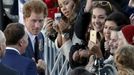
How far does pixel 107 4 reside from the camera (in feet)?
30.6

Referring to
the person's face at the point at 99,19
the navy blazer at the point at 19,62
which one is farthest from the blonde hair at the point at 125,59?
the person's face at the point at 99,19

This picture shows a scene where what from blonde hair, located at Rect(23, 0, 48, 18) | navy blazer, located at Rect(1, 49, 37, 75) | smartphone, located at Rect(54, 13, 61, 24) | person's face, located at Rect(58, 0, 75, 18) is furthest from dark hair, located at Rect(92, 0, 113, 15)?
navy blazer, located at Rect(1, 49, 37, 75)

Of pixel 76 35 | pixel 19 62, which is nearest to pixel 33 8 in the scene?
pixel 76 35

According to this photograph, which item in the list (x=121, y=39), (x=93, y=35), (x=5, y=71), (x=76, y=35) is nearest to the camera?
(x=5, y=71)

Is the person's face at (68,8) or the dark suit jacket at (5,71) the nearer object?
the dark suit jacket at (5,71)

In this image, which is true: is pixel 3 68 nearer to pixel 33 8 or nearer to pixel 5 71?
pixel 5 71

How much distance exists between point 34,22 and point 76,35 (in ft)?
2.27

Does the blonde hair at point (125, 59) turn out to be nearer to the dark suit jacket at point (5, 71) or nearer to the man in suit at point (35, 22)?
the dark suit jacket at point (5, 71)

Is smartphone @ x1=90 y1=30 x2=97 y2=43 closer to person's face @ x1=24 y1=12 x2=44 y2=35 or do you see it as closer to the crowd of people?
the crowd of people

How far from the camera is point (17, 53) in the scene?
8266 mm

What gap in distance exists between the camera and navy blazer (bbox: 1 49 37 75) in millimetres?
→ 8234

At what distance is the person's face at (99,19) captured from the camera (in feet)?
30.4

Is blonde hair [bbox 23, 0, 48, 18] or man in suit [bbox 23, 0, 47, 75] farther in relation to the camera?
blonde hair [bbox 23, 0, 48, 18]

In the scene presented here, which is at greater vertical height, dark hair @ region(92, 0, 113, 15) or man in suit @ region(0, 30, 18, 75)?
man in suit @ region(0, 30, 18, 75)
